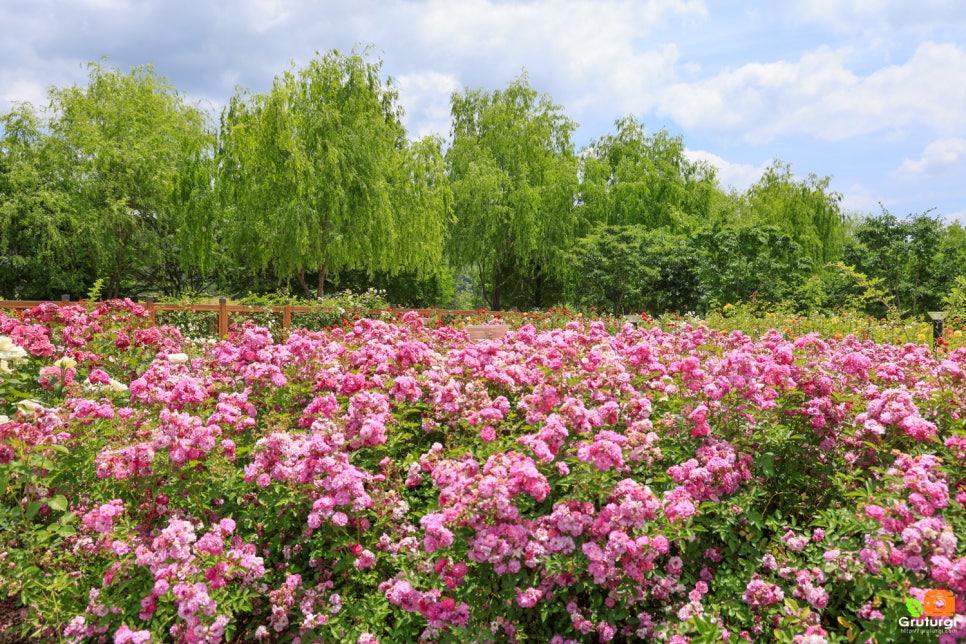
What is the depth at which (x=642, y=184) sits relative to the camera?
2562 cm

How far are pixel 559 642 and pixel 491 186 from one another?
2270 cm

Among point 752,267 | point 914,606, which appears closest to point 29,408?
point 914,606

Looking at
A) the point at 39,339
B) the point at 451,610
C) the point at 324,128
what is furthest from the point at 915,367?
the point at 324,128

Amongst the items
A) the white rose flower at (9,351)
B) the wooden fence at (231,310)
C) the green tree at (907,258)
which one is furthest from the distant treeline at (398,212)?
the white rose flower at (9,351)

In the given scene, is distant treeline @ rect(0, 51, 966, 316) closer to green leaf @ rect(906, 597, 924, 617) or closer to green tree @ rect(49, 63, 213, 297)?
green tree @ rect(49, 63, 213, 297)

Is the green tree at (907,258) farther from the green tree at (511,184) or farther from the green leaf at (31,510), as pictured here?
the green leaf at (31,510)

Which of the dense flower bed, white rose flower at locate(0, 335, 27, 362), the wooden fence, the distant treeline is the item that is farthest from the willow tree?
the dense flower bed

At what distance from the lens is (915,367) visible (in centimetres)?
388

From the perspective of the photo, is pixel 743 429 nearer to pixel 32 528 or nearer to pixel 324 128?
pixel 32 528

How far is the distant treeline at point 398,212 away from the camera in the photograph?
17062mm

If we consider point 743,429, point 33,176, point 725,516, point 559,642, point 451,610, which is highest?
point 33,176

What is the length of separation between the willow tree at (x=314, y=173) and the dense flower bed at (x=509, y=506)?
13689 mm

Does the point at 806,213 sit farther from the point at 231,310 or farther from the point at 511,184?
the point at 231,310

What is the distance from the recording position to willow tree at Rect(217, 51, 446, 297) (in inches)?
649
